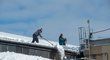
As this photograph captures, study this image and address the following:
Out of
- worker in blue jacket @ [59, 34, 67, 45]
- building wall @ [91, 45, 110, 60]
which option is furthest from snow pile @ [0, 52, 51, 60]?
worker in blue jacket @ [59, 34, 67, 45]

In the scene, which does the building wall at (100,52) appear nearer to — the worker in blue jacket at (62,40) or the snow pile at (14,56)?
the worker in blue jacket at (62,40)

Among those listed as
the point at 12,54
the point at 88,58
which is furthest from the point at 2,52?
the point at 88,58

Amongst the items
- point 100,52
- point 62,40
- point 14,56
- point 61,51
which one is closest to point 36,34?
point 61,51

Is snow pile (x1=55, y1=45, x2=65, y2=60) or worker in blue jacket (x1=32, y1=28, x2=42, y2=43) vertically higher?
worker in blue jacket (x1=32, y1=28, x2=42, y2=43)

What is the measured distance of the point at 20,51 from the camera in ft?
98.6

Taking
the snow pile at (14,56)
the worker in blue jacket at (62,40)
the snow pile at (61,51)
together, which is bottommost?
the snow pile at (14,56)

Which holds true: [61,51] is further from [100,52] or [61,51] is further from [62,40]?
[62,40]

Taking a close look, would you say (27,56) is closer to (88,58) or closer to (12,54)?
(12,54)

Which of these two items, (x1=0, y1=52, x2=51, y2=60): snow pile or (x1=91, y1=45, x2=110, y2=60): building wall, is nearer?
(x1=0, y1=52, x2=51, y2=60): snow pile

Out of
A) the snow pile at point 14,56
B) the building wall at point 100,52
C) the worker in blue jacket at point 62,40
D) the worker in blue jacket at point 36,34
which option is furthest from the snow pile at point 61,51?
the worker in blue jacket at point 62,40

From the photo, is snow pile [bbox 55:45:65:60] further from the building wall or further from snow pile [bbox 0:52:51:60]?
snow pile [bbox 0:52:51:60]

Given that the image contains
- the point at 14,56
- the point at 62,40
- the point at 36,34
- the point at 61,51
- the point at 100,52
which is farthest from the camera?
the point at 62,40

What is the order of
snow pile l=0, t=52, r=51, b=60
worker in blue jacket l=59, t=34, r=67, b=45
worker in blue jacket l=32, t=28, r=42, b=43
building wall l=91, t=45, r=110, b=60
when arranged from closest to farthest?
snow pile l=0, t=52, r=51, b=60
building wall l=91, t=45, r=110, b=60
worker in blue jacket l=32, t=28, r=42, b=43
worker in blue jacket l=59, t=34, r=67, b=45

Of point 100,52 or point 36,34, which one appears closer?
point 100,52
